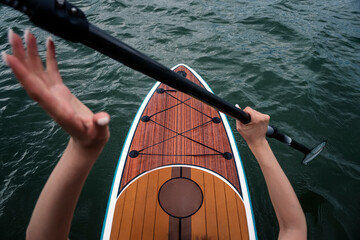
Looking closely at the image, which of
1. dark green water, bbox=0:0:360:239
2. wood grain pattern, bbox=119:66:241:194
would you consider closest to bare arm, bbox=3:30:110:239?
wood grain pattern, bbox=119:66:241:194

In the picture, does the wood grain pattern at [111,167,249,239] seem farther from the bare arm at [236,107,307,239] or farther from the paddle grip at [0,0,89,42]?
the paddle grip at [0,0,89,42]

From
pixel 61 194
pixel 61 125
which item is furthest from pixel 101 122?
pixel 61 194

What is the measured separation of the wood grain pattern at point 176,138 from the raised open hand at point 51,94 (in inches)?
98.0

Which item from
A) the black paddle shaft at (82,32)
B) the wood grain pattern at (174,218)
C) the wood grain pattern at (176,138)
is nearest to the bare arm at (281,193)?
the black paddle shaft at (82,32)

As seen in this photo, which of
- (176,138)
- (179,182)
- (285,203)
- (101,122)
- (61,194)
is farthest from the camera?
(176,138)

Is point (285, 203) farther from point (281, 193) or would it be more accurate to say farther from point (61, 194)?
point (61, 194)

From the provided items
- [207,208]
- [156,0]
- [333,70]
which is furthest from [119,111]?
[156,0]

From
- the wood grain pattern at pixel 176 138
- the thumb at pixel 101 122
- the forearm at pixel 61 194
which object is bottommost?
the forearm at pixel 61 194

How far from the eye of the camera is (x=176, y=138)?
3.57 meters

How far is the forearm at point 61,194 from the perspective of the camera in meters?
0.81

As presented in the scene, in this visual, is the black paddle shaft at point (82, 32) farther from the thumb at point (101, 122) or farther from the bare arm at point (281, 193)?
the bare arm at point (281, 193)

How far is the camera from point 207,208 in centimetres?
274

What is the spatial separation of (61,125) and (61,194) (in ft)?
0.95

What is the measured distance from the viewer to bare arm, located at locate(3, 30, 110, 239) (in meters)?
0.68
